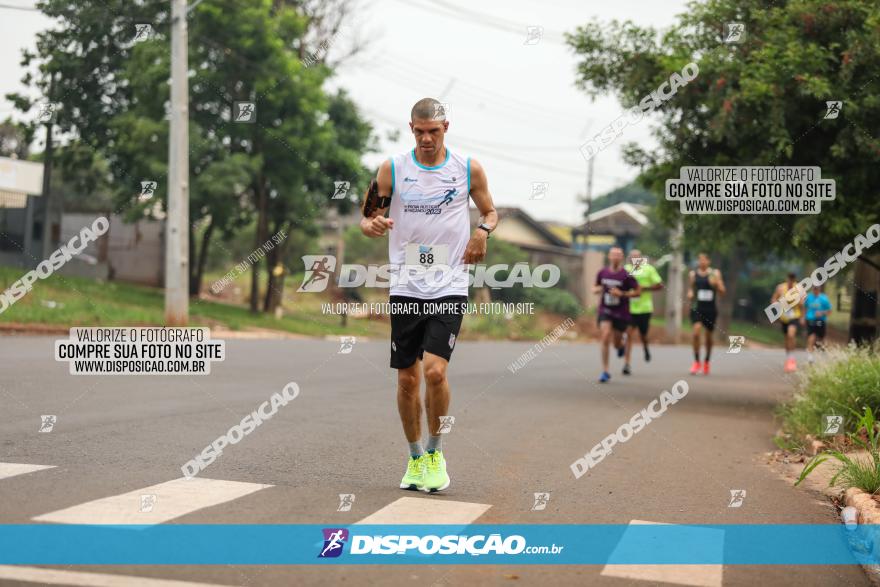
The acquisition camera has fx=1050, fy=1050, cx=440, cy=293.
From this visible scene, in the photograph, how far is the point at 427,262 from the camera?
6457 mm

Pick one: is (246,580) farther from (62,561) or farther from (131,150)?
(131,150)

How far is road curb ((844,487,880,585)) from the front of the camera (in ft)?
16.6

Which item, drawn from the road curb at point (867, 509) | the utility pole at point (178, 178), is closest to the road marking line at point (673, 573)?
the road curb at point (867, 509)

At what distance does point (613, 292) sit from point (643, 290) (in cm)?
134

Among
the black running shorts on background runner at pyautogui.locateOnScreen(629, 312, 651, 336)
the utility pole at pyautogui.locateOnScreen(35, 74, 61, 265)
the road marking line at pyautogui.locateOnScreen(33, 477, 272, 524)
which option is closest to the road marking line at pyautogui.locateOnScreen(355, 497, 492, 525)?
the road marking line at pyautogui.locateOnScreen(33, 477, 272, 524)

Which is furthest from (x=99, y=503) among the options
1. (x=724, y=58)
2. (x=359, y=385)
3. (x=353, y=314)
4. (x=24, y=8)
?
(x=353, y=314)

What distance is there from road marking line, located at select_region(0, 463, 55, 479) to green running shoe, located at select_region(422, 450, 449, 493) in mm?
2291

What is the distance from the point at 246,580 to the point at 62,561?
78 cm

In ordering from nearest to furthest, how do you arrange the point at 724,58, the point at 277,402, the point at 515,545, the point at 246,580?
the point at 246,580 < the point at 515,545 < the point at 277,402 < the point at 724,58

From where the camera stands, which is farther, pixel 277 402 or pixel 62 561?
pixel 277 402

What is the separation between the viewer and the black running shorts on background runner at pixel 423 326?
6.41 metres

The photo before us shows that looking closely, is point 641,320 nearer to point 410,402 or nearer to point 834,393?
point 834,393

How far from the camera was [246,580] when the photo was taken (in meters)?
4.27

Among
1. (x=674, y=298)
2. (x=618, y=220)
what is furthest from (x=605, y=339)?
(x=618, y=220)
